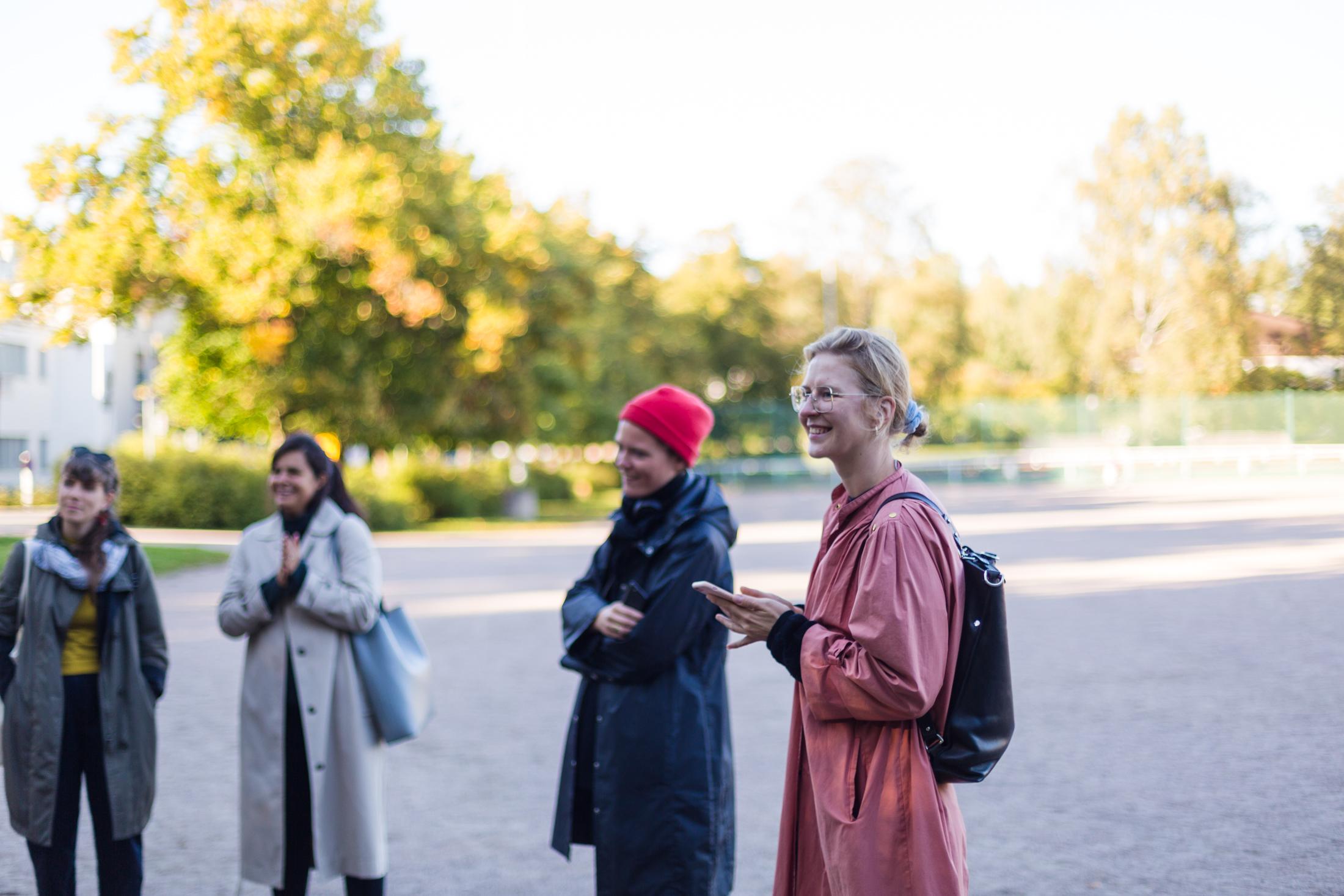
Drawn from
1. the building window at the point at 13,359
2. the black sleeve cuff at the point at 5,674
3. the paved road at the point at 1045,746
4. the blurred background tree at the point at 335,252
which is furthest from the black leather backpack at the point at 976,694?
the building window at the point at 13,359

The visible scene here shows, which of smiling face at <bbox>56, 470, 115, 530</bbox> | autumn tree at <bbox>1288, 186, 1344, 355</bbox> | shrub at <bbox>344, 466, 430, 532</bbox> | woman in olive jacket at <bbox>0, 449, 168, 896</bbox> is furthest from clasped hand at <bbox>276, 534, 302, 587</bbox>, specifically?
shrub at <bbox>344, 466, 430, 532</bbox>

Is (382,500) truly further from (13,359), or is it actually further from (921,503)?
(921,503)

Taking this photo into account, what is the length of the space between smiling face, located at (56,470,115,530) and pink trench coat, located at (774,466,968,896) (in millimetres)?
2896

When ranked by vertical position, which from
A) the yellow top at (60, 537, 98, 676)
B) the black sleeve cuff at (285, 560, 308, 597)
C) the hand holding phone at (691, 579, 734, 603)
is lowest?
the yellow top at (60, 537, 98, 676)

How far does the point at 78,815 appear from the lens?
4.36m

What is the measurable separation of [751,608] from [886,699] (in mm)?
416

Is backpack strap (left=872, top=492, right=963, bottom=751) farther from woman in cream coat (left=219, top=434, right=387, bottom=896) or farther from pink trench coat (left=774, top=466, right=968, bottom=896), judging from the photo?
woman in cream coat (left=219, top=434, right=387, bottom=896)

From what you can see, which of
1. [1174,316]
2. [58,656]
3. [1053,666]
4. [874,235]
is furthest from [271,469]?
[874,235]

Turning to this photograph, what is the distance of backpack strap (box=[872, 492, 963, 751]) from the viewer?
260 cm

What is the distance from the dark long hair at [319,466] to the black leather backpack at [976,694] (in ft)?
8.26

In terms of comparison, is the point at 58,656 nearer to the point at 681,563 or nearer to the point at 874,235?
the point at 681,563

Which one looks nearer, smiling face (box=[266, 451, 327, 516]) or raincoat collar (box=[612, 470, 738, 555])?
raincoat collar (box=[612, 470, 738, 555])

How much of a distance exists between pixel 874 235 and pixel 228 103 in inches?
1757

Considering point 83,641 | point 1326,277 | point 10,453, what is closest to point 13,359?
point 10,453
